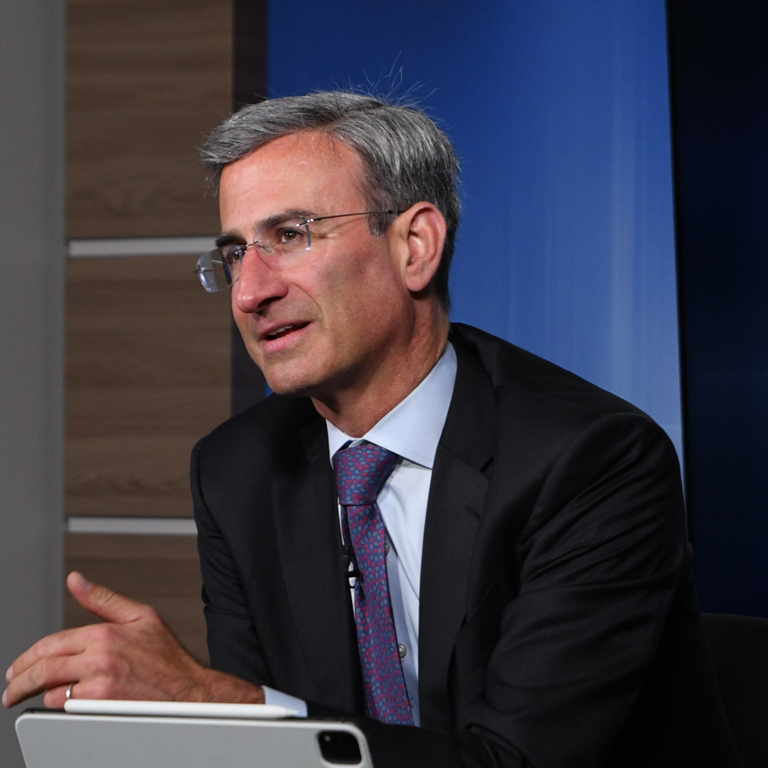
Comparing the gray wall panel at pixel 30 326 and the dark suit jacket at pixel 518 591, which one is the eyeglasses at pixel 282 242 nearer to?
the dark suit jacket at pixel 518 591

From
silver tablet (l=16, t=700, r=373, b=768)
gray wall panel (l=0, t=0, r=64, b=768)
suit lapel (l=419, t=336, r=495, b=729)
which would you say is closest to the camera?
silver tablet (l=16, t=700, r=373, b=768)

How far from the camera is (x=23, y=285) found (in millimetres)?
2635

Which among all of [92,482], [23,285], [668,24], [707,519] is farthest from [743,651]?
[23,285]

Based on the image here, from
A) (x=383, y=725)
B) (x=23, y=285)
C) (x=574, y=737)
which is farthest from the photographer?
(x=23, y=285)

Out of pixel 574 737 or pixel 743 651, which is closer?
pixel 574 737

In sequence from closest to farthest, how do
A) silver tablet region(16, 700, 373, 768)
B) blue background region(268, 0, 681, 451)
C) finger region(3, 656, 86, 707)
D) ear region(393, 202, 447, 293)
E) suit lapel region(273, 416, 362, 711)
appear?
silver tablet region(16, 700, 373, 768) → finger region(3, 656, 86, 707) → suit lapel region(273, 416, 362, 711) → ear region(393, 202, 447, 293) → blue background region(268, 0, 681, 451)

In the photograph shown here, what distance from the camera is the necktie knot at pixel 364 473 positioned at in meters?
→ 1.40

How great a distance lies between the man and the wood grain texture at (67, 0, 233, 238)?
1.20 m

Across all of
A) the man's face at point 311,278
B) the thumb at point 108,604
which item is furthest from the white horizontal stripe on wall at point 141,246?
the thumb at point 108,604

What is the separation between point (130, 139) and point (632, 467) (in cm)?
197

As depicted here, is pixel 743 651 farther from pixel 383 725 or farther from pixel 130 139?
pixel 130 139

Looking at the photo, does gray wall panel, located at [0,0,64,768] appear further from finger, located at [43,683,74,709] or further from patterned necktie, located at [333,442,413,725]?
finger, located at [43,683,74,709]

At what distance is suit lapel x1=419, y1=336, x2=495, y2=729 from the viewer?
1245 mm

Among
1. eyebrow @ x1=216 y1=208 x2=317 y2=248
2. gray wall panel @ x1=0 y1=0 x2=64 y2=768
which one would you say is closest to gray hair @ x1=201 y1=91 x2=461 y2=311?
eyebrow @ x1=216 y1=208 x2=317 y2=248
